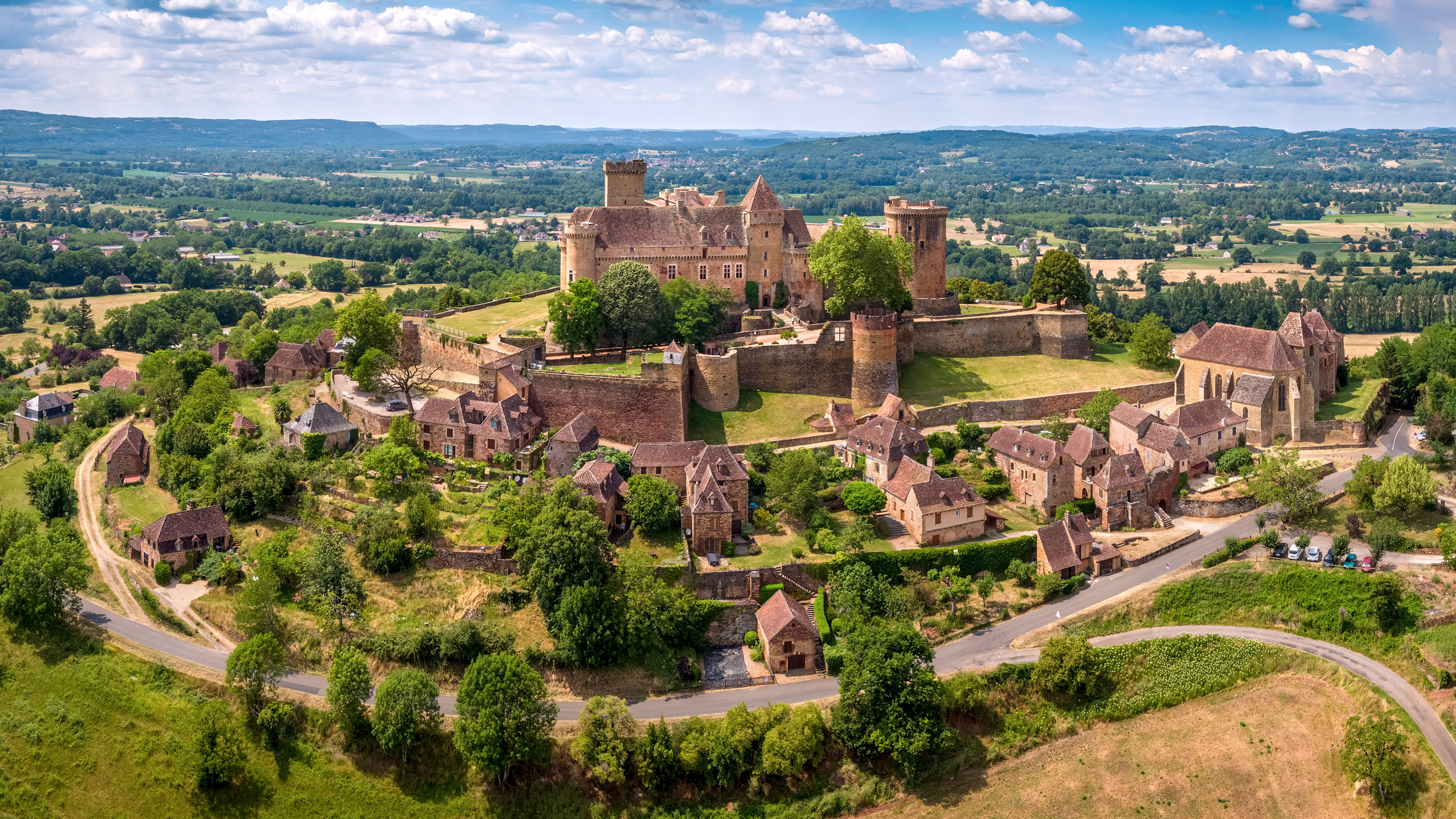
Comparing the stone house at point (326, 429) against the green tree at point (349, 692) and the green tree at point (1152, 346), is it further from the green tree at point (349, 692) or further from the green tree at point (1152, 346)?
the green tree at point (1152, 346)

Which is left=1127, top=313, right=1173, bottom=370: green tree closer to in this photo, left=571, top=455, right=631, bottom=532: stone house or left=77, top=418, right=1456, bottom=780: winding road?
left=77, top=418, right=1456, bottom=780: winding road

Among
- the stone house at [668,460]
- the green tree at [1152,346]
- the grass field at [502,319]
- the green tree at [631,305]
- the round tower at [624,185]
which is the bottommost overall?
the stone house at [668,460]

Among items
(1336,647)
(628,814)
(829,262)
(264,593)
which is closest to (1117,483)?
(1336,647)

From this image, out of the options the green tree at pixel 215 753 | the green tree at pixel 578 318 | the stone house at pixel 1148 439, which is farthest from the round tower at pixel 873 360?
the green tree at pixel 215 753

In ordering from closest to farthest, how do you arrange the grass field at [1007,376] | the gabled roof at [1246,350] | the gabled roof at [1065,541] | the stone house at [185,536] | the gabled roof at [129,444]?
the gabled roof at [1065,541], the stone house at [185,536], the gabled roof at [1246,350], the gabled roof at [129,444], the grass field at [1007,376]

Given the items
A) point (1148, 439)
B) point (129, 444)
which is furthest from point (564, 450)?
point (1148, 439)

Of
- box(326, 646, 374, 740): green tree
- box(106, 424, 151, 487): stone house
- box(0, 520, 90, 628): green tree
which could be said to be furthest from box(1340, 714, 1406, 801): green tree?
box(106, 424, 151, 487): stone house

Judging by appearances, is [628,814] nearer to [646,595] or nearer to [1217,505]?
[646,595]
